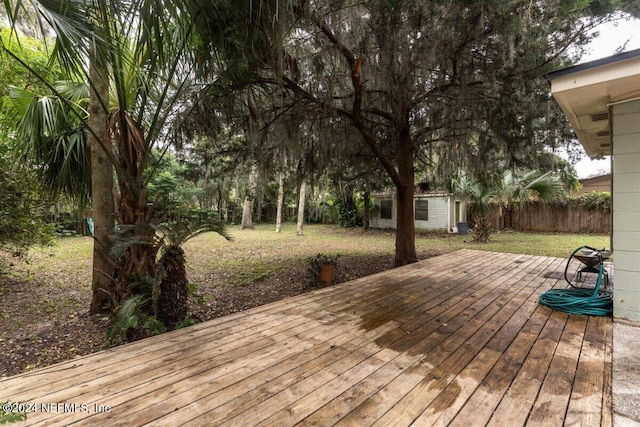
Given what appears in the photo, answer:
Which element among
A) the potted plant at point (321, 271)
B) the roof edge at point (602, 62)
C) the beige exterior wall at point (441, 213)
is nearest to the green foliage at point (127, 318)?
the potted plant at point (321, 271)

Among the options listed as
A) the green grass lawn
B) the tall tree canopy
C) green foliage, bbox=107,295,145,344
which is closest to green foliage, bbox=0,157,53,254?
the green grass lawn

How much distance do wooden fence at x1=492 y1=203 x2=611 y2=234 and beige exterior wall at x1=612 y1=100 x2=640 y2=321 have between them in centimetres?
1119

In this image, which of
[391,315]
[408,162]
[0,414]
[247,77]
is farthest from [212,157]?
[0,414]

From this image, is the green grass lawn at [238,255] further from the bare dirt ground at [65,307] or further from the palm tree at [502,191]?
the palm tree at [502,191]

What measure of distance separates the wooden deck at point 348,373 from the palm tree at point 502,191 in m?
7.34

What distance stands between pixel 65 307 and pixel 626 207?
650cm

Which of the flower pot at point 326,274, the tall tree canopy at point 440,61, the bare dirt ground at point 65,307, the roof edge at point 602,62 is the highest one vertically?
the tall tree canopy at point 440,61

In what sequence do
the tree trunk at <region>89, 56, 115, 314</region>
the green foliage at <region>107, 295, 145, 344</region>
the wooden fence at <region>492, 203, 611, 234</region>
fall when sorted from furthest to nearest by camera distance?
the wooden fence at <region>492, 203, 611, 234</region>, the tree trunk at <region>89, 56, 115, 314</region>, the green foliage at <region>107, 295, 145, 344</region>

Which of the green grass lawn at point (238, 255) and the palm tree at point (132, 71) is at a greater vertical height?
the palm tree at point (132, 71)

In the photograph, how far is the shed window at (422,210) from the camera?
47.5ft

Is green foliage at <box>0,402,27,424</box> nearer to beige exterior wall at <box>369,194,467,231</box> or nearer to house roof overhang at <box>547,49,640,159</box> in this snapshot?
house roof overhang at <box>547,49,640,159</box>

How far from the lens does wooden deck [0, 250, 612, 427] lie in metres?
1.50

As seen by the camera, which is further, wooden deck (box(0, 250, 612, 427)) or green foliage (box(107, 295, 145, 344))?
green foliage (box(107, 295, 145, 344))

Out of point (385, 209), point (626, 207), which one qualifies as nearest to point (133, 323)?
point (626, 207)
